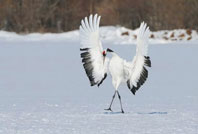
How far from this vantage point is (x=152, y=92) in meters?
11.5

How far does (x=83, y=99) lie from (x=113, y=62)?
2060 millimetres

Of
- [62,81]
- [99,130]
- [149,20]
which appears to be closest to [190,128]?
[99,130]

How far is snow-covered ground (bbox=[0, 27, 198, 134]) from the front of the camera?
7.34 meters

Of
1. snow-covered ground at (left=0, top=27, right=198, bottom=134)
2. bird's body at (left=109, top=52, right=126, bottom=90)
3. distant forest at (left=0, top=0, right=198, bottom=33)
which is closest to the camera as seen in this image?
snow-covered ground at (left=0, top=27, right=198, bottom=134)

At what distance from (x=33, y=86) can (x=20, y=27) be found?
2638 centimetres

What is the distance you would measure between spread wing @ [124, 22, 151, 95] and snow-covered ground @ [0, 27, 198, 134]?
20.7 inches

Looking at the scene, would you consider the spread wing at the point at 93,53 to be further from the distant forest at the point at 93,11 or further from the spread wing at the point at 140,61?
the distant forest at the point at 93,11

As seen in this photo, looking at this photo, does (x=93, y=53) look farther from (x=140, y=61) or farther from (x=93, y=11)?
(x=93, y=11)

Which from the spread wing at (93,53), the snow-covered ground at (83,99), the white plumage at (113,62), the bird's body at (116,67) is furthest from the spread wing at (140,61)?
the snow-covered ground at (83,99)

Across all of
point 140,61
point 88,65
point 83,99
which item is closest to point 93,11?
point 83,99

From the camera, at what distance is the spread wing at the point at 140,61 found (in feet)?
27.9

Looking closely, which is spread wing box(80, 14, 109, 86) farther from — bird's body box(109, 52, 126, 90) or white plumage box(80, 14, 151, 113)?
bird's body box(109, 52, 126, 90)

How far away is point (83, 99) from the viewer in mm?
10438

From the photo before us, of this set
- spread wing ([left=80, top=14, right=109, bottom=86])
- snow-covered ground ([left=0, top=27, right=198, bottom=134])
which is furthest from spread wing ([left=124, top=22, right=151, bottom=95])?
snow-covered ground ([left=0, top=27, right=198, bottom=134])
